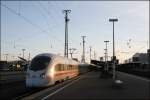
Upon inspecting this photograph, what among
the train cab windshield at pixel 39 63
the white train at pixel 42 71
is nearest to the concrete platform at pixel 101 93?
the white train at pixel 42 71

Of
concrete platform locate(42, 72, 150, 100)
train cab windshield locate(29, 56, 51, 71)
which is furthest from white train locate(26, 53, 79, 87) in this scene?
concrete platform locate(42, 72, 150, 100)

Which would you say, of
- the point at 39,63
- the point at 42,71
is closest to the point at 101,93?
the point at 42,71

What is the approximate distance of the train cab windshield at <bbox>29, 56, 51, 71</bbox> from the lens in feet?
95.9

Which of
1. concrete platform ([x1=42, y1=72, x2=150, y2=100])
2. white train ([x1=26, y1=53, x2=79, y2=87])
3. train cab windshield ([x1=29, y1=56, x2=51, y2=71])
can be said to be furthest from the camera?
train cab windshield ([x1=29, y1=56, x2=51, y2=71])

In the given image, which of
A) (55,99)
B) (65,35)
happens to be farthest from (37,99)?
(65,35)

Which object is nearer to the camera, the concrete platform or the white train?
the concrete platform

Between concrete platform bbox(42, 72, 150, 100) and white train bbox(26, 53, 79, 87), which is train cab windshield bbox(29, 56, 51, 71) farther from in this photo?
concrete platform bbox(42, 72, 150, 100)

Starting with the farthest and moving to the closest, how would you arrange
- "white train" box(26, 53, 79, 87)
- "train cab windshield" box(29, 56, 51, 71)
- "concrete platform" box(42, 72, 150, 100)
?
"train cab windshield" box(29, 56, 51, 71) → "white train" box(26, 53, 79, 87) → "concrete platform" box(42, 72, 150, 100)

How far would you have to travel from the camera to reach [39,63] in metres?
29.7

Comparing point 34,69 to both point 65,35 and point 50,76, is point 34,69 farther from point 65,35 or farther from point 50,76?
point 65,35

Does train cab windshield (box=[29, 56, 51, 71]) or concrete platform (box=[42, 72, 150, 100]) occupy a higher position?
train cab windshield (box=[29, 56, 51, 71])

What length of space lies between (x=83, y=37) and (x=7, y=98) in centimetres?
9925

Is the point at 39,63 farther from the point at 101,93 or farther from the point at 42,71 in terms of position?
the point at 101,93

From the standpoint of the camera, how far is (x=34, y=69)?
29000 millimetres
